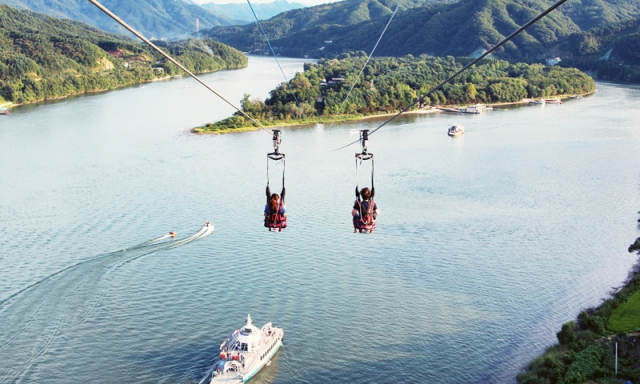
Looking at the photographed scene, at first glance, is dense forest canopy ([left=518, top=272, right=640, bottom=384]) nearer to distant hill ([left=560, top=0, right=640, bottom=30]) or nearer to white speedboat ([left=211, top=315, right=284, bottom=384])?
white speedboat ([left=211, top=315, right=284, bottom=384])

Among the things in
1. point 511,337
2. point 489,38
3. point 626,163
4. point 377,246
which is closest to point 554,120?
point 626,163

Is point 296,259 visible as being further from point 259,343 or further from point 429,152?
point 429,152

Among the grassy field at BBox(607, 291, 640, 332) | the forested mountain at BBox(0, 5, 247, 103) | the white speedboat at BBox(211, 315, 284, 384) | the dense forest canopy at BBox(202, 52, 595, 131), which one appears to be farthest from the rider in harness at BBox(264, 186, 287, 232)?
the forested mountain at BBox(0, 5, 247, 103)

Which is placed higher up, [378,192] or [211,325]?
[378,192]

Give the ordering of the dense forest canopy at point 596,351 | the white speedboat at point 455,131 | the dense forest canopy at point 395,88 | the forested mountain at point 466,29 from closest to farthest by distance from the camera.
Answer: the dense forest canopy at point 596,351, the white speedboat at point 455,131, the dense forest canopy at point 395,88, the forested mountain at point 466,29

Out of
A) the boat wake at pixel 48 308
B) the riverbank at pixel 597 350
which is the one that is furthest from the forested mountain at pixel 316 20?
the riverbank at pixel 597 350

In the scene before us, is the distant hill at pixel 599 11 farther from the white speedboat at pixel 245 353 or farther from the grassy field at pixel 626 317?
the white speedboat at pixel 245 353

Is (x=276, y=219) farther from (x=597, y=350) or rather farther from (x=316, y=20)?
(x=316, y=20)
